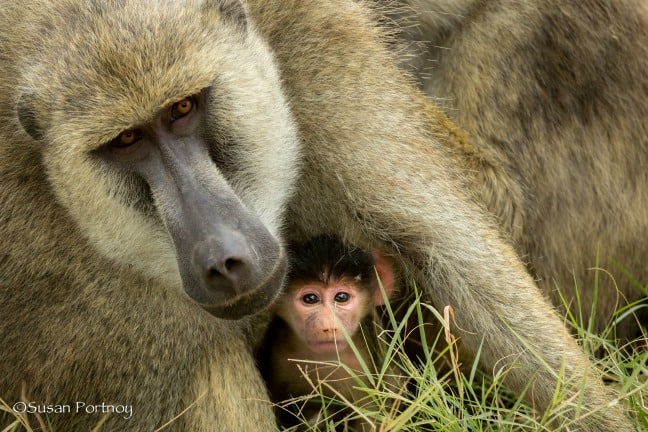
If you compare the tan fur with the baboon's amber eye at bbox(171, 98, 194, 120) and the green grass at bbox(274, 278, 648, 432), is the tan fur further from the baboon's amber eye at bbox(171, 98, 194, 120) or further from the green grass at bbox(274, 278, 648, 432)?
the baboon's amber eye at bbox(171, 98, 194, 120)

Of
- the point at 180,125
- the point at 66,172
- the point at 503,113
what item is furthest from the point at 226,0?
the point at 503,113

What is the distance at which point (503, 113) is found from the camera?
3916 mm

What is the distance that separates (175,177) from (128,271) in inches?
19.9

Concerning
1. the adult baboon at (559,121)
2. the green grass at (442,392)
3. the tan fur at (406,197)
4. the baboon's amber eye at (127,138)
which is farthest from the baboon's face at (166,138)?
the adult baboon at (559,121)

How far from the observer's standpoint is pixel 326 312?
353 centimetres

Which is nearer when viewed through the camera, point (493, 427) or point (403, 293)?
point (493, 427)

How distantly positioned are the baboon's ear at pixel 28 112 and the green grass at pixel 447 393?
3.72ft

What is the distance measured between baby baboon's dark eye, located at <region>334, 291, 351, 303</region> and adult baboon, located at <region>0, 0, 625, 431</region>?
190 millimetres

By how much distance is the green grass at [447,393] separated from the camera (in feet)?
10.8

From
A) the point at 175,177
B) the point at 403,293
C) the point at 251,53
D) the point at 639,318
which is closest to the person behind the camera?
the point at 175,177

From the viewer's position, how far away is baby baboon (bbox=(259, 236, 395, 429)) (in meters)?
3.52

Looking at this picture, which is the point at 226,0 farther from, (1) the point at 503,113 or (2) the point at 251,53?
(1) the point at 503,113

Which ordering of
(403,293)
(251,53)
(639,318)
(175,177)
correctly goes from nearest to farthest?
Answer: (175,177) → (251,53) → (403,293) → (639,318)

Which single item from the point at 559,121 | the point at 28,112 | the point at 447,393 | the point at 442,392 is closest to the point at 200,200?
the point at 28,112
